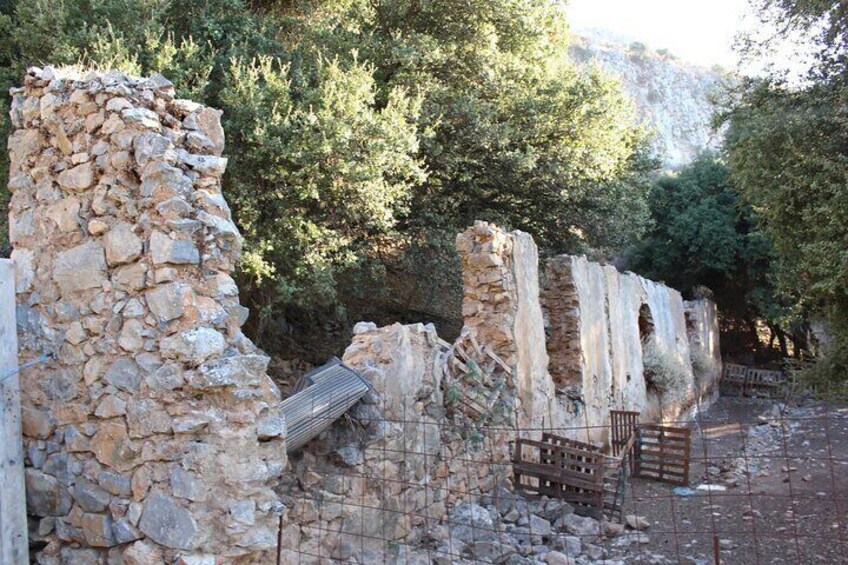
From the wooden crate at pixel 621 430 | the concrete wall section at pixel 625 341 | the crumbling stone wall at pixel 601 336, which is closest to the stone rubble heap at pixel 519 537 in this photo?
the wooden crate at pixel 621 430

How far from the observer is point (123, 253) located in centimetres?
424

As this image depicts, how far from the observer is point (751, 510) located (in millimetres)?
5809

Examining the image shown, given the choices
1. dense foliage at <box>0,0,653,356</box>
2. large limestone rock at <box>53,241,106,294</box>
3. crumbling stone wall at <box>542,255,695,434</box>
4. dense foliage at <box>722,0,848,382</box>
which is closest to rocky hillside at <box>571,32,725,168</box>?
dense foliage at <box>0,0,653,356</box>

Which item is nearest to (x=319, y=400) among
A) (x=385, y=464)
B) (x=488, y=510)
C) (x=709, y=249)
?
(x=385, y=464)

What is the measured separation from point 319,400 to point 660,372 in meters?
11.5

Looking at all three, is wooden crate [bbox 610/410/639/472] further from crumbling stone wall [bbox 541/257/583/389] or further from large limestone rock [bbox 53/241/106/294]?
large limestone rock [bbox 53/241/106/294]

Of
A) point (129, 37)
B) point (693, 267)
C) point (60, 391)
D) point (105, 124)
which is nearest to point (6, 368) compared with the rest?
point (60, 391)

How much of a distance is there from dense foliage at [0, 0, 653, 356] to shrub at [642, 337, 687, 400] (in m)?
2.54

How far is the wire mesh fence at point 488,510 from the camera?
5.91 metres

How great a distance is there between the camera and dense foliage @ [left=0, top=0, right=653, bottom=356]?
1059cm

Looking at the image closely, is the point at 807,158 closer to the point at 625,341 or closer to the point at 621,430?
the point at 621,430

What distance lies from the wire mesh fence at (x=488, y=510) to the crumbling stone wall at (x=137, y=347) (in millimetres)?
760

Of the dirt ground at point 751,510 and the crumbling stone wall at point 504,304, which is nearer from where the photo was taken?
the dirt ground at point 751,510

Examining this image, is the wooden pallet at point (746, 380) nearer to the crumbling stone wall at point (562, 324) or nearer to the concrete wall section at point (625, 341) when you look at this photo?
the concrete wall section at point (625, 341)
